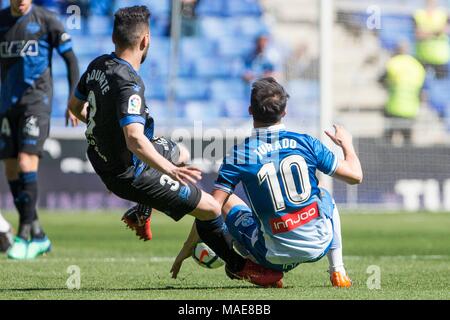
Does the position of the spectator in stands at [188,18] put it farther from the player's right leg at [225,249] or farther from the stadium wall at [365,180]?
the player's right leg at [225,249]

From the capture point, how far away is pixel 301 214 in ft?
20.9

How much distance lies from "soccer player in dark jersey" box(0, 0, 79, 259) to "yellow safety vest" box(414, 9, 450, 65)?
1035 centimetres

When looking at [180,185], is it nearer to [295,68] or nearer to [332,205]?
[332,205]

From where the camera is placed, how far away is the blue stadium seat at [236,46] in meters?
19.6

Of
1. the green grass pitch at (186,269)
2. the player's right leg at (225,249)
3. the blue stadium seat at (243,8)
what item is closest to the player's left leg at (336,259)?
the green grass pitch at (186,269)

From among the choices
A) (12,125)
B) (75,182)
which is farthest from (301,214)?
(75,182)

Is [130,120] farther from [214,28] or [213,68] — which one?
[214,28]

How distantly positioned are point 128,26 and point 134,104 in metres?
0.62

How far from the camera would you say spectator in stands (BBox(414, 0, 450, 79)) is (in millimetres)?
18641

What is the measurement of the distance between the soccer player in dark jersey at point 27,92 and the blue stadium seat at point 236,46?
9954mm

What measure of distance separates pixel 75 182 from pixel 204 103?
3517 mm

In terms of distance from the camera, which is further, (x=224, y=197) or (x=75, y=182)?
(x=75, y=182)

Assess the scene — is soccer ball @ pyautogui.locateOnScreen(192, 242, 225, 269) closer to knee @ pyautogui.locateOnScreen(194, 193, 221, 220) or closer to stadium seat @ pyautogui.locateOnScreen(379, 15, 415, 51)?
knee @ pyautogui.locateOnScreen(194, 193, 221, 220)

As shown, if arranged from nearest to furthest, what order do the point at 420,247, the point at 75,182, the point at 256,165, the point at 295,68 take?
the point at 256,165
the point at 420,247
the point at 75,182
the point at 295,68
